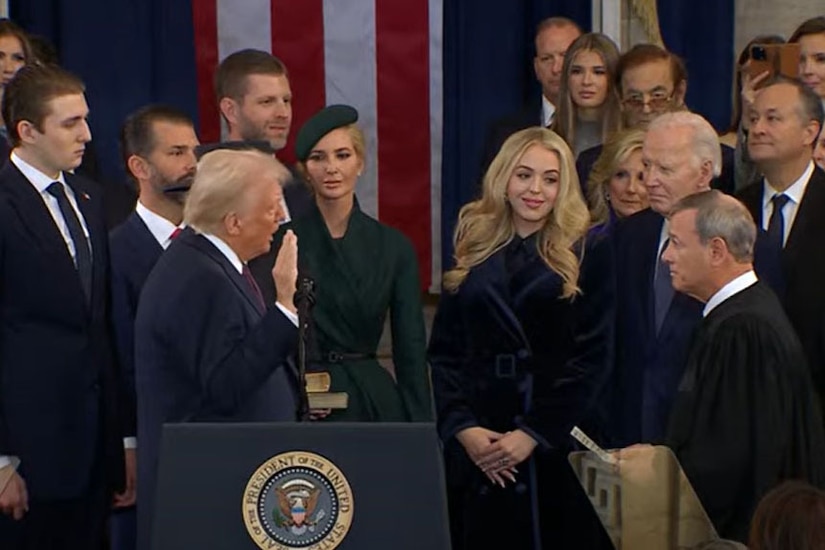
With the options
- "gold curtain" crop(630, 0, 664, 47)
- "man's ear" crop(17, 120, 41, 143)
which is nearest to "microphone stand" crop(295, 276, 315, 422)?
"man's ear" crop(17, 120, 41, 143)

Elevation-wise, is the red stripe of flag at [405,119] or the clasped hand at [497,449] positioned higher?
the red stripe of flag at [405,119]

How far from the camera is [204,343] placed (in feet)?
15.3

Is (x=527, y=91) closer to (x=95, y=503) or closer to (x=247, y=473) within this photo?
(x=95, y=503)

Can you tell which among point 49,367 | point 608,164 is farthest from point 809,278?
point 49,367

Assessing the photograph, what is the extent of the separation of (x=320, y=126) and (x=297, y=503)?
2362 millimetres

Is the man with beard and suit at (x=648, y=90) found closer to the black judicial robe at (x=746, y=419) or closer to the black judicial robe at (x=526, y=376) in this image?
the black judicial robe at (x=526, y=376)

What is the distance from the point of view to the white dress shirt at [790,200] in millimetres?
6188

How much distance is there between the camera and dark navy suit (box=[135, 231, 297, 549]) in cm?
463

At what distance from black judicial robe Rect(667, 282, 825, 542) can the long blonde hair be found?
2009mm

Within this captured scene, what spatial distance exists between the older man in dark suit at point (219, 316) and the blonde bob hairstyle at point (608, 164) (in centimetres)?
183

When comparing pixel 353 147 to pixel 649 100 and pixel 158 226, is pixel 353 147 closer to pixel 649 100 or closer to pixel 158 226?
pixel 158 226

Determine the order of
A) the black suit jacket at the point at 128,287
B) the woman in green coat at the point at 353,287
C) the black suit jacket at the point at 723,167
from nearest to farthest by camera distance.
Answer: the black suit jacket at the point at 128,287
the woman in green coat at the point at 353,287
the black suit jacket at the point at 723,167

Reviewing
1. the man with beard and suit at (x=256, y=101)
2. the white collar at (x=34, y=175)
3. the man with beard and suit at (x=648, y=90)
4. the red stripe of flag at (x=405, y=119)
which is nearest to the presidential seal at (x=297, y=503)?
the white collar at (x=34, y=175)

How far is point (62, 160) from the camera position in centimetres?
550
